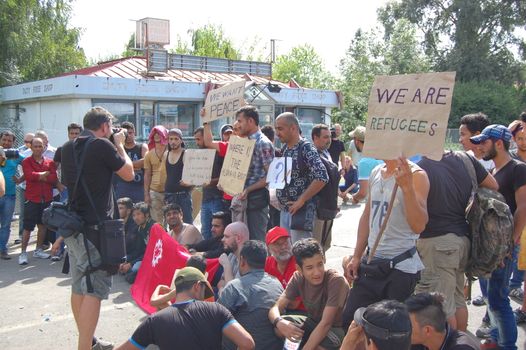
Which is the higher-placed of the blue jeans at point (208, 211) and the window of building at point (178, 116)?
the window of building at point (178, 116)

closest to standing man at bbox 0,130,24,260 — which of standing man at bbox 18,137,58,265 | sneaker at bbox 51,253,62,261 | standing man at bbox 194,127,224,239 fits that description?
standing man at bbox 18,137,58,265

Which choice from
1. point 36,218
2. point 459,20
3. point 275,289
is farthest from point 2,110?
point 459,20

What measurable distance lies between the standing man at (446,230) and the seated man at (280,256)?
4.06 feet

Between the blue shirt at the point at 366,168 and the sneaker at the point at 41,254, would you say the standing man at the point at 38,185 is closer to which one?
the sneaker at the point at 41,254

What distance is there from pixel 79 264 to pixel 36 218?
14.0 feet

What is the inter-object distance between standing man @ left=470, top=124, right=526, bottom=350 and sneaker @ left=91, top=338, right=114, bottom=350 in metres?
3.13

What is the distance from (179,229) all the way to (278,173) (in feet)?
6.78

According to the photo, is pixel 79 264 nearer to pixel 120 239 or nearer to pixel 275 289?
pixel 120 239

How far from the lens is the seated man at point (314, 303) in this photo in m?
3.84

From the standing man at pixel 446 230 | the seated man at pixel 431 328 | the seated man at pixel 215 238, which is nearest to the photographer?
the seated man at pixel 431 328

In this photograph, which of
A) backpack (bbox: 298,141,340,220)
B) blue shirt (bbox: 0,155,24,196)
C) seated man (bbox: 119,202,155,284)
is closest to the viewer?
backpack (bbox: 298,141,340,220)

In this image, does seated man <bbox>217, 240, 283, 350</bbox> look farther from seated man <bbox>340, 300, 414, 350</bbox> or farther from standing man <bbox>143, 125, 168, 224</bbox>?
standing man <bbox>143, 125, 168, 224</bbox>

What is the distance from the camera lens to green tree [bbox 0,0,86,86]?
68.3ft

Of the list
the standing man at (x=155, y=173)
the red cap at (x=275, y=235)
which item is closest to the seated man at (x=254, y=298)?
the red cap at (x=275, y=235)
